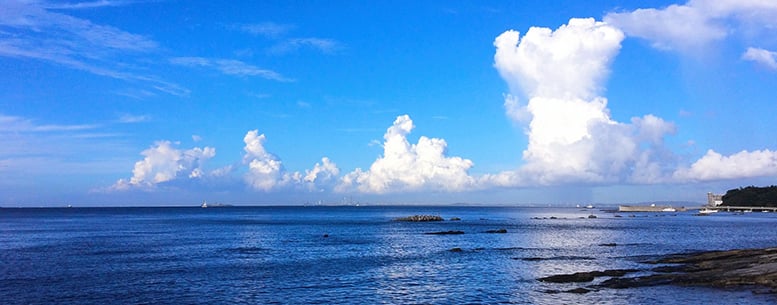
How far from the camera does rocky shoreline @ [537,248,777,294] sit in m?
44.2

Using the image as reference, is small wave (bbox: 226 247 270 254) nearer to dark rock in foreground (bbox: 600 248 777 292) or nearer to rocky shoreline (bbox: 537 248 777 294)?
rocky shoreline (bbox: 537 248 777 294)

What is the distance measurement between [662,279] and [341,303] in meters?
26.2

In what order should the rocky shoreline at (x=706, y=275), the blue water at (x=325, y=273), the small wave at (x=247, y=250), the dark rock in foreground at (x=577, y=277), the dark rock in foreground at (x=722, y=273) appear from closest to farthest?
the blue water at (x=325, y=273) → the rocky shoreline at (x=706, y=275) → the dark rock in foreground at (x=722, y=273) → the dark rock in foreground at (x=577, y=277) → the small wave at (x=247, y=250)

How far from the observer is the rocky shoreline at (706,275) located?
44188mm

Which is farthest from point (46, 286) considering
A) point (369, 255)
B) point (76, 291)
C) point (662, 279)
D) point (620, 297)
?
point (662, 279)

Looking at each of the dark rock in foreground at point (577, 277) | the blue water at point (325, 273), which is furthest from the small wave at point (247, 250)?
the dark rock in foreground at point (577, 277)

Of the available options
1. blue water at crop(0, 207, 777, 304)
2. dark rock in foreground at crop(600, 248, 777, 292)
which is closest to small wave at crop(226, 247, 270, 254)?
blue water at crop(0, 207, 777, 304)

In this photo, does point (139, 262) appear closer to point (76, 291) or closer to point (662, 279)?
point (76, 291)

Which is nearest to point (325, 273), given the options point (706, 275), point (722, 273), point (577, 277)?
point (577, 277)

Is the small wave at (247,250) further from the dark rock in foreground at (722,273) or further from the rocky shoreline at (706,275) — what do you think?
the dark rock in foreground at (722,273)

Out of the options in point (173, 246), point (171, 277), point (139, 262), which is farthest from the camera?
point (173, 246)

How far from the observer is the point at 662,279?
158 ft

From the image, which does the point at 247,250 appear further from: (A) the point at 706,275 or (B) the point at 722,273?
(B) the point at 722,273

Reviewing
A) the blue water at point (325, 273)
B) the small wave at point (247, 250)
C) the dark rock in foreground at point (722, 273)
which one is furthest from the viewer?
the small wave at point (247, 250)
